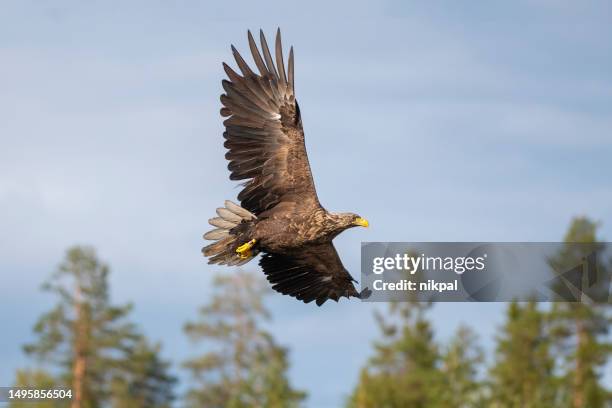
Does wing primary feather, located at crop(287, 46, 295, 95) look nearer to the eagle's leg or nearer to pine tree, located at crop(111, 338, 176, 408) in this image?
the eagle's leg

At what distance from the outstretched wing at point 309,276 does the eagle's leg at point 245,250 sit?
0.85 metres

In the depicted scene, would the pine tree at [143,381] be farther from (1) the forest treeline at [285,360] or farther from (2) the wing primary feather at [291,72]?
(2) the wing primary feather at [291,72]

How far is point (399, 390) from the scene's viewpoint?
53281mm

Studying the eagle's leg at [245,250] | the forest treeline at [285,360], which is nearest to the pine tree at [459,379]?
the forest treeline at [285,360]

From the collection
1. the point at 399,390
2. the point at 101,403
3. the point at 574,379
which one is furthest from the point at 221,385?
the point at 574,379

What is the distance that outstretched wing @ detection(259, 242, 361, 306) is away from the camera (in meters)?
24.6

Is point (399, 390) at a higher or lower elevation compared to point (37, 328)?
lower

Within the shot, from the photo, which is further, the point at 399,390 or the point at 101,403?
the point at 101,403

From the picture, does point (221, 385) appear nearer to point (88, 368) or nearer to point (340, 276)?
point (88, 368)

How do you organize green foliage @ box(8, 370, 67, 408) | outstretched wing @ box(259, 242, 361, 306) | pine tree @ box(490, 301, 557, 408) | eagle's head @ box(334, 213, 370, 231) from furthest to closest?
pine tree @ box(490, 301, 557, 408)
green foliage @ box(8, 370, 67, 408)
outstretched wing @ box(259, 242, 361, 306)
eagle's head @ box(334, 213, 370, 231)

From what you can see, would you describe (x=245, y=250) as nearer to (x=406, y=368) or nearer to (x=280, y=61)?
(x=280, y=61)

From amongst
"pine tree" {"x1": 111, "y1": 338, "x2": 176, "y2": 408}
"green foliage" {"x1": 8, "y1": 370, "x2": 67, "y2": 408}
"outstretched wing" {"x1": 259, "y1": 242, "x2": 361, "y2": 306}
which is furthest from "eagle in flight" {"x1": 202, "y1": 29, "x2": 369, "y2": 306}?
"pine tree" {"x1": 111, "y1": 338, "x2": 176, "y2": 408}

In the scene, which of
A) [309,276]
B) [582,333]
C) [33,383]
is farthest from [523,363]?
[309,276]

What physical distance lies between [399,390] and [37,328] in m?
13.2
